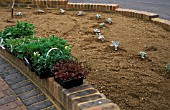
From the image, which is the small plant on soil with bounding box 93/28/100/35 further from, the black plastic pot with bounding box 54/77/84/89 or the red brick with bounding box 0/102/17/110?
the red brick with bounding box 0/102/17/110

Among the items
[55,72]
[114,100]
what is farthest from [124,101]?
[55,72]

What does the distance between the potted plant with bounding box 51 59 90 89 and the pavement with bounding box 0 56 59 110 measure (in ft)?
1.05

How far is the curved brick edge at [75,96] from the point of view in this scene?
254 centimetres

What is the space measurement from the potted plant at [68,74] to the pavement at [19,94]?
0.32 m

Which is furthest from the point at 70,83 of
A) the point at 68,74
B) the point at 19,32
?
the point at 19,32

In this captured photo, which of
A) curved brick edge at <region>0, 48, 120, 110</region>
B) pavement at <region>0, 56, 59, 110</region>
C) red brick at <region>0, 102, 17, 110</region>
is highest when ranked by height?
curved brick edge at <region>0, 48, 120, 110</region>

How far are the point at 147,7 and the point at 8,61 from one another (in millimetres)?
4621

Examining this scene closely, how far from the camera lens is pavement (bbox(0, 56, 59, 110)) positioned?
119 inches

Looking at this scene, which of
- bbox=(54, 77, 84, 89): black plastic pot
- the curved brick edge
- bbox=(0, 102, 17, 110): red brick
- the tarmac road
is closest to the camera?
the curved brick edge

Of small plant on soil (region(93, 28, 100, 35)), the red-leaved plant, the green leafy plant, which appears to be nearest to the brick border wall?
small plant on soil (region(93, 28, 100, 35))

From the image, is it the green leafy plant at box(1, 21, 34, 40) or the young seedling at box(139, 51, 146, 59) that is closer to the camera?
the young seedling at box(139, 51, 146, 59)

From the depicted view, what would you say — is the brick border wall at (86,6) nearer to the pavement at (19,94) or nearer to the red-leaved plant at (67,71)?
the pavement at (19,94)

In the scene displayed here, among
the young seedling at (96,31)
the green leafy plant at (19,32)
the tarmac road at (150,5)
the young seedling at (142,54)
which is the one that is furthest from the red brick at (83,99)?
the tarmac road at (150,5)

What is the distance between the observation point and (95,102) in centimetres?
259
